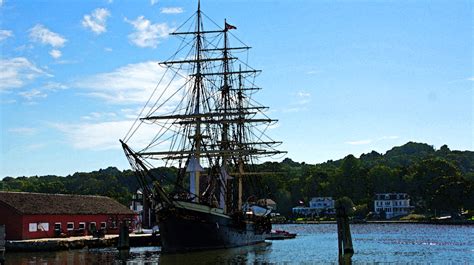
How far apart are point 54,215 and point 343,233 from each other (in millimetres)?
31691

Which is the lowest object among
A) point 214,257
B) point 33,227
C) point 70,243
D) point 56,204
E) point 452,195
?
point 214,257

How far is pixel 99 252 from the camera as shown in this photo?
60844mm

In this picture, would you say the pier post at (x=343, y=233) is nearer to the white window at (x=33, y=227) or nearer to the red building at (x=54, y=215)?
the red building at (x=54, y=215)

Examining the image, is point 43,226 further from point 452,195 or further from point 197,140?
point 452,195

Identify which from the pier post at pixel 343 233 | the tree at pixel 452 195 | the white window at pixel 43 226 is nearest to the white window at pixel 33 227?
the white window at pixel 43 226

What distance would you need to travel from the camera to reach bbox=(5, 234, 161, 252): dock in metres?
60.9

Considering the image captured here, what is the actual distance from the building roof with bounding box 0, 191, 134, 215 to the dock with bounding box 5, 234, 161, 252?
3275 mm

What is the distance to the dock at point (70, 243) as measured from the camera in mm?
60938

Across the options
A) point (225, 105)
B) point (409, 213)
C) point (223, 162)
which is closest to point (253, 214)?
point (223, 162)

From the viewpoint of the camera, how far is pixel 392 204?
631 ft

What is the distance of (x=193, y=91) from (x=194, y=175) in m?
9.94

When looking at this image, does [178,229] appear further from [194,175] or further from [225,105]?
[225,105]

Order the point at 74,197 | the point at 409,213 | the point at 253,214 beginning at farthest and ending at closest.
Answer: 1. the point at 409,213
2. the point at 253,214
3. the point at 74,197

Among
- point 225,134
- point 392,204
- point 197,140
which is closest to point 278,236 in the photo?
point 225,134
